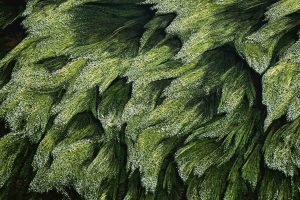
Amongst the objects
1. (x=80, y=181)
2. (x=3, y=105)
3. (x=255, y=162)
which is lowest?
(x=255, y=162)

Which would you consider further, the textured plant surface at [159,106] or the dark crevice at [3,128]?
the dark crevice at [3,128]

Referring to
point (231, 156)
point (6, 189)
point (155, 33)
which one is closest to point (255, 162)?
point (231, 156)

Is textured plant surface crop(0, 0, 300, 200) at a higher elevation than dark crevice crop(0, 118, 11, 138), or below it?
below

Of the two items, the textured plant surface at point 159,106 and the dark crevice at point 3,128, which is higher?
the dark crevice at point 3,128

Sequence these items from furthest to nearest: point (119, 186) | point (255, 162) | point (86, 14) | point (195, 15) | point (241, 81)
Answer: point (86, 14) → point (195, 15) → point (241, 81) → point (119, 186) → point (255, 162)

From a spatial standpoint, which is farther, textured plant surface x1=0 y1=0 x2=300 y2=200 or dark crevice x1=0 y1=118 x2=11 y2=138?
dark crevice x1=0 y1=118 x2=11 y2=138

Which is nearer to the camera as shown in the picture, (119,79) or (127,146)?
(127,146)

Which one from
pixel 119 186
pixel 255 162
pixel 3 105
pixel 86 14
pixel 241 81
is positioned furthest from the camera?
pixel 86 14

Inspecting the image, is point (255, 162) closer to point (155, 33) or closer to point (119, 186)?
point (119, 186)
